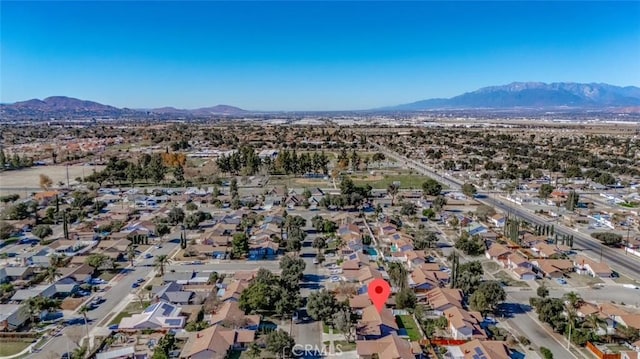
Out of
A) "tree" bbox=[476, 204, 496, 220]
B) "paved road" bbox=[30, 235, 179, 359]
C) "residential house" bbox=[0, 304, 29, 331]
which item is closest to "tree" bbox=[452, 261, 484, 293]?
"tree" bbox=[476, 204, 496, 220]

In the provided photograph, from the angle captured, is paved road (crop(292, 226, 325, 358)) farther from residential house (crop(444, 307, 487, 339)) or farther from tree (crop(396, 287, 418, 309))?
residential house (crop(444, 307, 487, 339))

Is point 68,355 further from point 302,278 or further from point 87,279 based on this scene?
point 302,278

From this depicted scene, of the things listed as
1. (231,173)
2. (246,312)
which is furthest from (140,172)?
(246,312)

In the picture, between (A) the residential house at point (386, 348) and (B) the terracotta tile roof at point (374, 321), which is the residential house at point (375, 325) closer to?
(B) the terracotta tile roof at point (374, 321)

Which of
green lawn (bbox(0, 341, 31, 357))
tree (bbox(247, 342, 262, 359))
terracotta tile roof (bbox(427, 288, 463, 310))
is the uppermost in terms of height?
terracotta tile roof (bbox(427, 288, 463, 310))

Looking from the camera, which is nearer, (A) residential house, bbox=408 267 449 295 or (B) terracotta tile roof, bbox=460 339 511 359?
(B) terracotta tile roof, bbox=460 339 511 359

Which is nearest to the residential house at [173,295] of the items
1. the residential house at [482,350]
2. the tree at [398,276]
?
the tree at [398,276]

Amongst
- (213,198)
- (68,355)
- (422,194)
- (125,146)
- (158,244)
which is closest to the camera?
(68,355)
